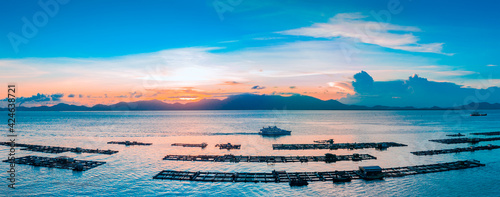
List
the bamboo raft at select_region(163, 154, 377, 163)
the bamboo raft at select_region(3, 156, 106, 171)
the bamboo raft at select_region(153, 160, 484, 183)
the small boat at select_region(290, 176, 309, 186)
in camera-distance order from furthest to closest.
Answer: the bamboo raft at select_region(163, 154, 377, 163) < the bamboo raft at select_region(3, 156, 106, 171) < the bamboo raft at select_region(153, 160, 484, 183) < the small boat at select_region(290, 176, 309, 186)

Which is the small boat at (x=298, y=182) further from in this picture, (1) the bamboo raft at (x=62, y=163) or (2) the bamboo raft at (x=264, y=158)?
(1) the bamboo raft at (x=62, y=163)

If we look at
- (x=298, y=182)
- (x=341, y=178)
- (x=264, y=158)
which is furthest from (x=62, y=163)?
(x=341, y=178)

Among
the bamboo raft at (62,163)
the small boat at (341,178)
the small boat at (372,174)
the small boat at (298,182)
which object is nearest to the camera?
the small boat at (298,182)

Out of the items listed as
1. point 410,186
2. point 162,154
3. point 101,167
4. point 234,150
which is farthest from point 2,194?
point 410,186

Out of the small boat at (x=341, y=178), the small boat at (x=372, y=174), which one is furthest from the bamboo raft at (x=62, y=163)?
the small boat at (x=372, y=174)

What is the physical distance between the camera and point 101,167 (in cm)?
5138

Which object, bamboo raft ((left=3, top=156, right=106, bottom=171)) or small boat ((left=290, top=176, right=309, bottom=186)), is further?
bamboo raft ((left=3, top=156, right=106, bottom=171))

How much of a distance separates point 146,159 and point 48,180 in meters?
17.3

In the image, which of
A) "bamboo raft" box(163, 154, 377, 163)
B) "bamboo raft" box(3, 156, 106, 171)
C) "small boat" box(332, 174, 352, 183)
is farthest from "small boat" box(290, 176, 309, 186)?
"bamboo raft" box(3, 156, 106, 171)

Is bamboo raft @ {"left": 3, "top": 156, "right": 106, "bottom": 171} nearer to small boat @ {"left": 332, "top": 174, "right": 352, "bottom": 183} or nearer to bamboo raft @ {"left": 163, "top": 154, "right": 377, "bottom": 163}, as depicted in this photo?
bamboo raft @ {"left": 163, "top": 154, "right": 377, "bottom": 163}

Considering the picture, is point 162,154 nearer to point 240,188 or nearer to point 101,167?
point 101,167

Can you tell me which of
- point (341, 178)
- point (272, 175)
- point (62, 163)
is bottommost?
point (272, 175)

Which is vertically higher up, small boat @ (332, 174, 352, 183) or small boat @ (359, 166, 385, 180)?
small boat @ (359, 166, 385, 180)

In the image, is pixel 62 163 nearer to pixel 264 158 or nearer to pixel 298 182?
pixel 264 158
